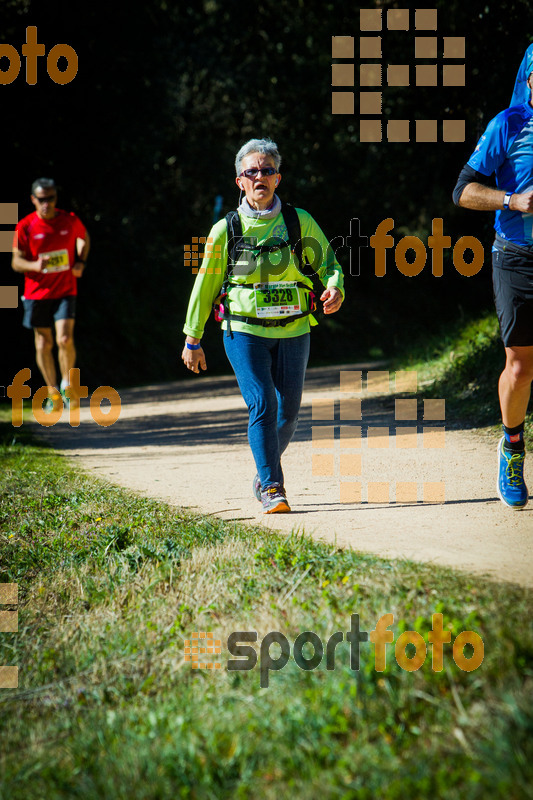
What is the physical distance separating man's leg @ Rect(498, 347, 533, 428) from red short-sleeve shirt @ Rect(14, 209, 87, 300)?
5717mm

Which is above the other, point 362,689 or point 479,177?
point 479,177

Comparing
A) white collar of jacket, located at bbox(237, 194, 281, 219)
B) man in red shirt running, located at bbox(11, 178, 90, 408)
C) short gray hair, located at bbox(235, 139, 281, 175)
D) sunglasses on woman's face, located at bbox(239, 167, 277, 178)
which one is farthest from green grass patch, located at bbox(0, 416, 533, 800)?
man in red shirt running, located at bbox(11, 178, 90, 408)

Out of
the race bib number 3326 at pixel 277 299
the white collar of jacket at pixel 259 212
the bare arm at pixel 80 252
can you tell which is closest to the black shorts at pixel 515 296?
the race bib number 3326 at pixel 277 299

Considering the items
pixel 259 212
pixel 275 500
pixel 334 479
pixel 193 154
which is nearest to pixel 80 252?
pixel 334 479

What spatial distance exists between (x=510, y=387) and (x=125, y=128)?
13.5 m

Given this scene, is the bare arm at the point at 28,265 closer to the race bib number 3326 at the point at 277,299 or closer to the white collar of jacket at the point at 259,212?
the white collar of jacket at the point at 259,212

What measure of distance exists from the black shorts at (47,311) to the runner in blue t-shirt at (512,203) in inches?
221

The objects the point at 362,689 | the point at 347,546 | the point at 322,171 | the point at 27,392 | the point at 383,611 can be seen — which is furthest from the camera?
the point at 322,171

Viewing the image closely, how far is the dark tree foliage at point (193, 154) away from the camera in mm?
15023

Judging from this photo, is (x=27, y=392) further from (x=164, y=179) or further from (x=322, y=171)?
(x=322, y=171)

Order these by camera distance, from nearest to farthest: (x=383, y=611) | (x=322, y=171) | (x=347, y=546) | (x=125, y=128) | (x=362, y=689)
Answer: (x=362, y=689) < (x=383, y=611) < (x=347, y=546) < (x=125, y=128) < (x=322, y=171)

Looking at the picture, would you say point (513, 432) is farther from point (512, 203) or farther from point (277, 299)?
point (277, 299)

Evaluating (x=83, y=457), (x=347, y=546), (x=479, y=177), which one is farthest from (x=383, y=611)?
(x=83, y=457)

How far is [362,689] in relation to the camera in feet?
9.00
